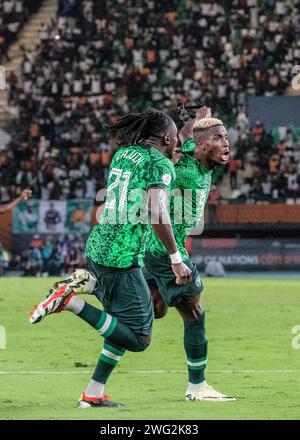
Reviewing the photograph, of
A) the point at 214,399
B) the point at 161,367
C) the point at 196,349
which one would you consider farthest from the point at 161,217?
the point at 161,367

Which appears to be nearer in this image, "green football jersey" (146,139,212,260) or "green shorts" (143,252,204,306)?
"green shorts" (143,252,204,306)

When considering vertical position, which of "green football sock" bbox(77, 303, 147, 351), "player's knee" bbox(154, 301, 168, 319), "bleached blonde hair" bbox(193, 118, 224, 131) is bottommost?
"player's knee" bbox(154, 301, 168, 319)

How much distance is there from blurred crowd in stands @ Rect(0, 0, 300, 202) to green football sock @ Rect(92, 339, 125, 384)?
23.3m

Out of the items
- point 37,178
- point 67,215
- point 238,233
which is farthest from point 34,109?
point 238,233

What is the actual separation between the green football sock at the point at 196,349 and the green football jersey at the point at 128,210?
4.39ft

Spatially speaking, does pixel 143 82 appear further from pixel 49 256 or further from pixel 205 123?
pixel 205 123

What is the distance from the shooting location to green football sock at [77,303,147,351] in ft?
27.4

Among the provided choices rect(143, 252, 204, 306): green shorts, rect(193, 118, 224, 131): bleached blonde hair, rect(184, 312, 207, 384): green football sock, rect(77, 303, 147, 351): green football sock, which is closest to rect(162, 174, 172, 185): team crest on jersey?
rect(77, 303, 147, 351): green football sock

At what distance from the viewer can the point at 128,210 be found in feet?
27.6

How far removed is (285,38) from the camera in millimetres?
37344

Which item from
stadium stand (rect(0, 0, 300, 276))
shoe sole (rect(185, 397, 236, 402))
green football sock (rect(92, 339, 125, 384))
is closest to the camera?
green football sock (rect(92, 339, 125, 384))

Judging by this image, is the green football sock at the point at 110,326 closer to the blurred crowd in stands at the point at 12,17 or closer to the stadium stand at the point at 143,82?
the stadium stand at the point at 143,82

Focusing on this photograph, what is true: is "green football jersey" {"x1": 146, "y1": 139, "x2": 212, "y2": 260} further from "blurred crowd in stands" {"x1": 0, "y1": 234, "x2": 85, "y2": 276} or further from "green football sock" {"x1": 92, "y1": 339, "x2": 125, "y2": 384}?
"blurred crowd in stands" {"x1": 0, "y1": 234, "x2": 85, "y2": 276}

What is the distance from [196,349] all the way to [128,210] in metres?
1.77
